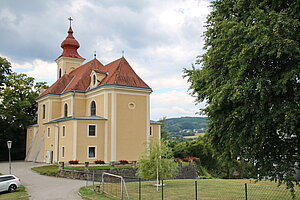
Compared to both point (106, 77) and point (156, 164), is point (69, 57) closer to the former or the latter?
point (106, 77)

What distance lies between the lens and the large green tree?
34.5 ft

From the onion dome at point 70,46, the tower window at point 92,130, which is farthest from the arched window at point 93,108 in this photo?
the onion dome at point 70,46

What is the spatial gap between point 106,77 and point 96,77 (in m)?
1.19

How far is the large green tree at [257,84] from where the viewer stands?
414 inches

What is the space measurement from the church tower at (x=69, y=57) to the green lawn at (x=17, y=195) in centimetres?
3051

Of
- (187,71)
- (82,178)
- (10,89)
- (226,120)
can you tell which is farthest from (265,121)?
(10,89)

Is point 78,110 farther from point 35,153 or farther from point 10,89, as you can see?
point 10,89

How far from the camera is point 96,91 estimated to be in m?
36.7

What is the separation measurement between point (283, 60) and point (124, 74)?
1061 inches

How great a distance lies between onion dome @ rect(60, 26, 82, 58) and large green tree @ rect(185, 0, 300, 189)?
39.1 meters

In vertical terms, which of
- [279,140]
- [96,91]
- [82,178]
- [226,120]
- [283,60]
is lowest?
[82,178]

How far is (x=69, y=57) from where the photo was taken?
161 ft

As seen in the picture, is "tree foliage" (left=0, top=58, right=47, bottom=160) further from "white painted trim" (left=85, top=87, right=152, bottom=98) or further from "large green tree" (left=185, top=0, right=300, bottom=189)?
"large green tree" (left=185, top=0, right=300, bottom=189)

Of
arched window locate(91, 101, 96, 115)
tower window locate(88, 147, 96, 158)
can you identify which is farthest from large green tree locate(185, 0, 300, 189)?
arched window locate(91, 101, 96, 115)
